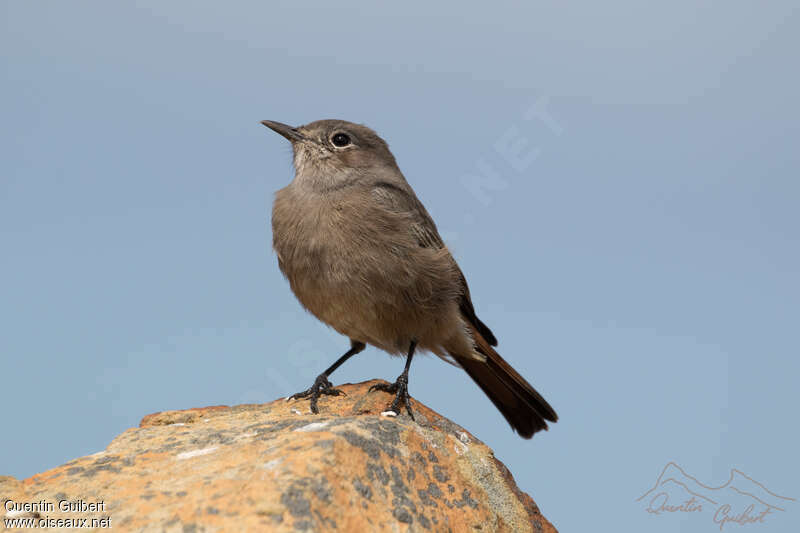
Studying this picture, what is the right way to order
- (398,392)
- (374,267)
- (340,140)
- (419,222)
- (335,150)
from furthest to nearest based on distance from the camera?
(340,140), (335,150), (419,222), (374,267), (398,392)

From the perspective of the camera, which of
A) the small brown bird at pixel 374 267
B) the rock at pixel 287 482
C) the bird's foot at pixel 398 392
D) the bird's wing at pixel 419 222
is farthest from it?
the bird's wing at pixel 419 222


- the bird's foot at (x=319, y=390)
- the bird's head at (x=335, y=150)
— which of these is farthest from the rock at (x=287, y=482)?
the bird's head at (x=335, y=150)

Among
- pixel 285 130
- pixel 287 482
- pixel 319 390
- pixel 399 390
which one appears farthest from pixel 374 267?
pixel 287 482

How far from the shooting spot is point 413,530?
144 inches

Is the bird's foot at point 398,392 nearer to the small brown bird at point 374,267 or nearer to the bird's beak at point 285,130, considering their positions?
the small brown bird at point 374,267

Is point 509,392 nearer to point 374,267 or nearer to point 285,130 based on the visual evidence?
point 374,267

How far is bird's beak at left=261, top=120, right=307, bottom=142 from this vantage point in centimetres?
663

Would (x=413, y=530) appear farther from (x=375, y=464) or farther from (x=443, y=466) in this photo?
(x=443, y=466)

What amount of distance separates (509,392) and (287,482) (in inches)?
139

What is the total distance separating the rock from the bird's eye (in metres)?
2.63

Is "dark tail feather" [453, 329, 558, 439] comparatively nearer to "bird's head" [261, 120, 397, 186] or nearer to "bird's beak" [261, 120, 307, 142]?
"bird's head" [261, 120, 397, 186]

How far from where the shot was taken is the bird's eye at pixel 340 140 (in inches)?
258

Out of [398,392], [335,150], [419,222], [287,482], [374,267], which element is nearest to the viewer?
[287,482]

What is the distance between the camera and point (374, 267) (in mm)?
5500
